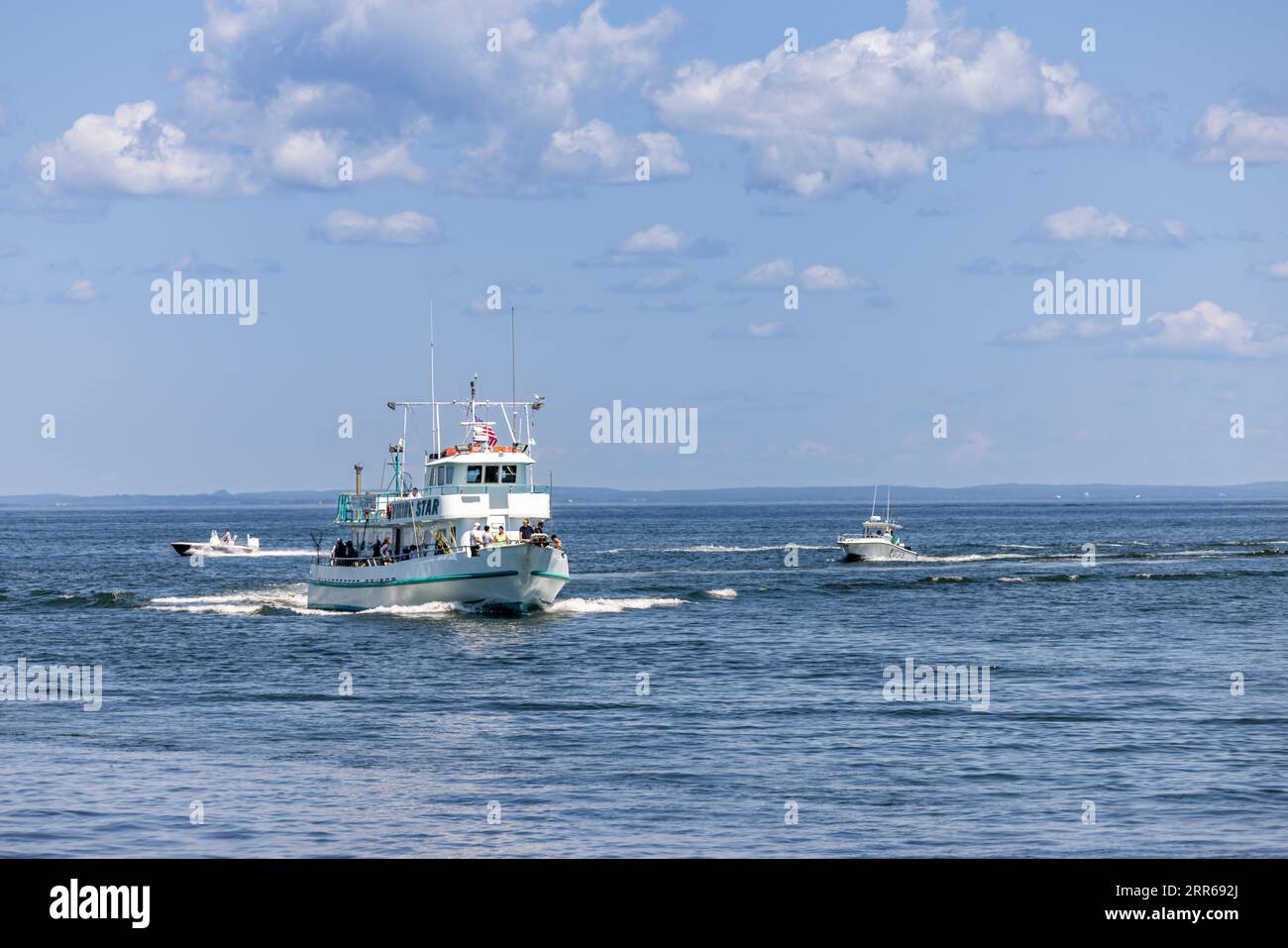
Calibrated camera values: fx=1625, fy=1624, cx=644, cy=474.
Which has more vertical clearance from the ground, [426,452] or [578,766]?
[426,452]

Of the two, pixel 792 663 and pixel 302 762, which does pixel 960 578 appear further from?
pixel 302 762

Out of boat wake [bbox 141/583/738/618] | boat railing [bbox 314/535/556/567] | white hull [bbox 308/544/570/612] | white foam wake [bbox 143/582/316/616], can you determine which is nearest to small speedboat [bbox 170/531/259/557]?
white foam wake [bbox 143/582/316/616]

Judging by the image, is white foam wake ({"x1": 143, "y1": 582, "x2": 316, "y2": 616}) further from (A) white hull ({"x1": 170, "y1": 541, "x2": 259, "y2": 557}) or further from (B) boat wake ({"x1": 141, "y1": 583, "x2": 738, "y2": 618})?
(A) white hull ({"x1": 170, "y1": 541, "x2": 259, "y2": 557})

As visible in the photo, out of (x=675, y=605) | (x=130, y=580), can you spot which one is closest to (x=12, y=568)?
(x=130, y=580)

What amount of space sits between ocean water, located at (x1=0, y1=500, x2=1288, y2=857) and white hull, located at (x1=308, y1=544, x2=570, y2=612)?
1.08 m

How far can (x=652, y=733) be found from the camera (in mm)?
36312

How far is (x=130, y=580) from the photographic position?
109000mm

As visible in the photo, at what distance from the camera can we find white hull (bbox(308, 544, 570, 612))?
6353cm

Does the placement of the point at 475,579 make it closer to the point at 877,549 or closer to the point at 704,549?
the point at 877,549

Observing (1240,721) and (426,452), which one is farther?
(426,452)

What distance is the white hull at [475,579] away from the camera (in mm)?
63531

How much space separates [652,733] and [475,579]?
92.6ft

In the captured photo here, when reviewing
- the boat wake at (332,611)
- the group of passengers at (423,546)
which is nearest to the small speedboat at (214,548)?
the boat wake at (332,611)
